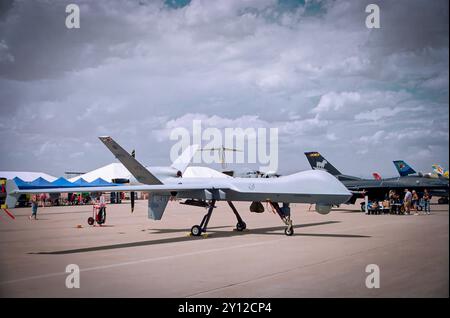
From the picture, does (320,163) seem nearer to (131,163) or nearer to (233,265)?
(131,163)

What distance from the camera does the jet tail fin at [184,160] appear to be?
18.7 m

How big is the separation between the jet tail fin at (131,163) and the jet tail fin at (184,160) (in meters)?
1.23

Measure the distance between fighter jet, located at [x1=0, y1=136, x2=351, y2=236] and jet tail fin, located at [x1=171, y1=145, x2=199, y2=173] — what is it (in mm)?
478

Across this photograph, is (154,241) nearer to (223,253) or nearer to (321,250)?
(223,253)

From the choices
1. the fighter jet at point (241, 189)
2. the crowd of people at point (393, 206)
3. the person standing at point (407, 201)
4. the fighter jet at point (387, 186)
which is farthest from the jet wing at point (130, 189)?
the fighter jet at point (387, 186)

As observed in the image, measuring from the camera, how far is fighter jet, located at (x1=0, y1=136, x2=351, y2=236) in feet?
50.8

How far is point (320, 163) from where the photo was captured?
128 feet

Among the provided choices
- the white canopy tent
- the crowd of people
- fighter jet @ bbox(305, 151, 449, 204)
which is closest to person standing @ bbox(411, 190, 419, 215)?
the crowd of people

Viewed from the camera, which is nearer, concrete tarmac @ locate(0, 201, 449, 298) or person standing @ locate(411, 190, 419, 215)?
concrete tarmac @ locate(0, 201, 449, 298)

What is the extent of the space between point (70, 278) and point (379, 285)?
18.8 feet

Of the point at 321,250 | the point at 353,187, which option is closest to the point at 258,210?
the point at 321,250

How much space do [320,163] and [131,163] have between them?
81.4 ft

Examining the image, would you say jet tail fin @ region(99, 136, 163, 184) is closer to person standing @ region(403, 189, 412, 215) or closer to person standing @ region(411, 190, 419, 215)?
person standing @ region(403, 189, 412, 215)

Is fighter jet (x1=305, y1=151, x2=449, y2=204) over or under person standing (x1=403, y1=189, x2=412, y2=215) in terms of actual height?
over
